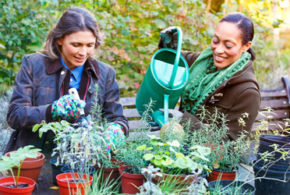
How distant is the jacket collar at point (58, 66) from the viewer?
207 cm

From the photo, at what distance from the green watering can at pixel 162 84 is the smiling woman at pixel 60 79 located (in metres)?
0.22

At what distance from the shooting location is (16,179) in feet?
4.28

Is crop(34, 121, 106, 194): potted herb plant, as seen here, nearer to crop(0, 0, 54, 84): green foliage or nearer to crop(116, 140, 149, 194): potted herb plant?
crop(116, 140, 149, 194): potted herb plant

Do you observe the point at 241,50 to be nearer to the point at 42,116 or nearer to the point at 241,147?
the point at 241,147

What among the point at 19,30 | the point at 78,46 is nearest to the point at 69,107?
the point at 78,46

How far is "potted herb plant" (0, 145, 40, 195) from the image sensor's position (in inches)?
48.4

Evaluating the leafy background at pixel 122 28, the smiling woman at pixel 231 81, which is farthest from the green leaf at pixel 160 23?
the smiling woman at pixel 231 81

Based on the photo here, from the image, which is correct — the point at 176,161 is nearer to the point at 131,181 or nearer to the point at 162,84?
the point at 131,181

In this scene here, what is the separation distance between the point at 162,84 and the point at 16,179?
0.93 m

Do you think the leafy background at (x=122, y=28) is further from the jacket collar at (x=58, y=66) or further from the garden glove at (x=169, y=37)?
the jacket collar at (x=58, y=66)

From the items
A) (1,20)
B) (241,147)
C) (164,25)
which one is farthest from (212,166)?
(1,20)

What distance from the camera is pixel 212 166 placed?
5.09ft

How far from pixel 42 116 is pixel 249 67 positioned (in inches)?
53.4

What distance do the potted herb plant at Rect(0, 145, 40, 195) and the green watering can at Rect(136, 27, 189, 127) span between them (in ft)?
2.56
